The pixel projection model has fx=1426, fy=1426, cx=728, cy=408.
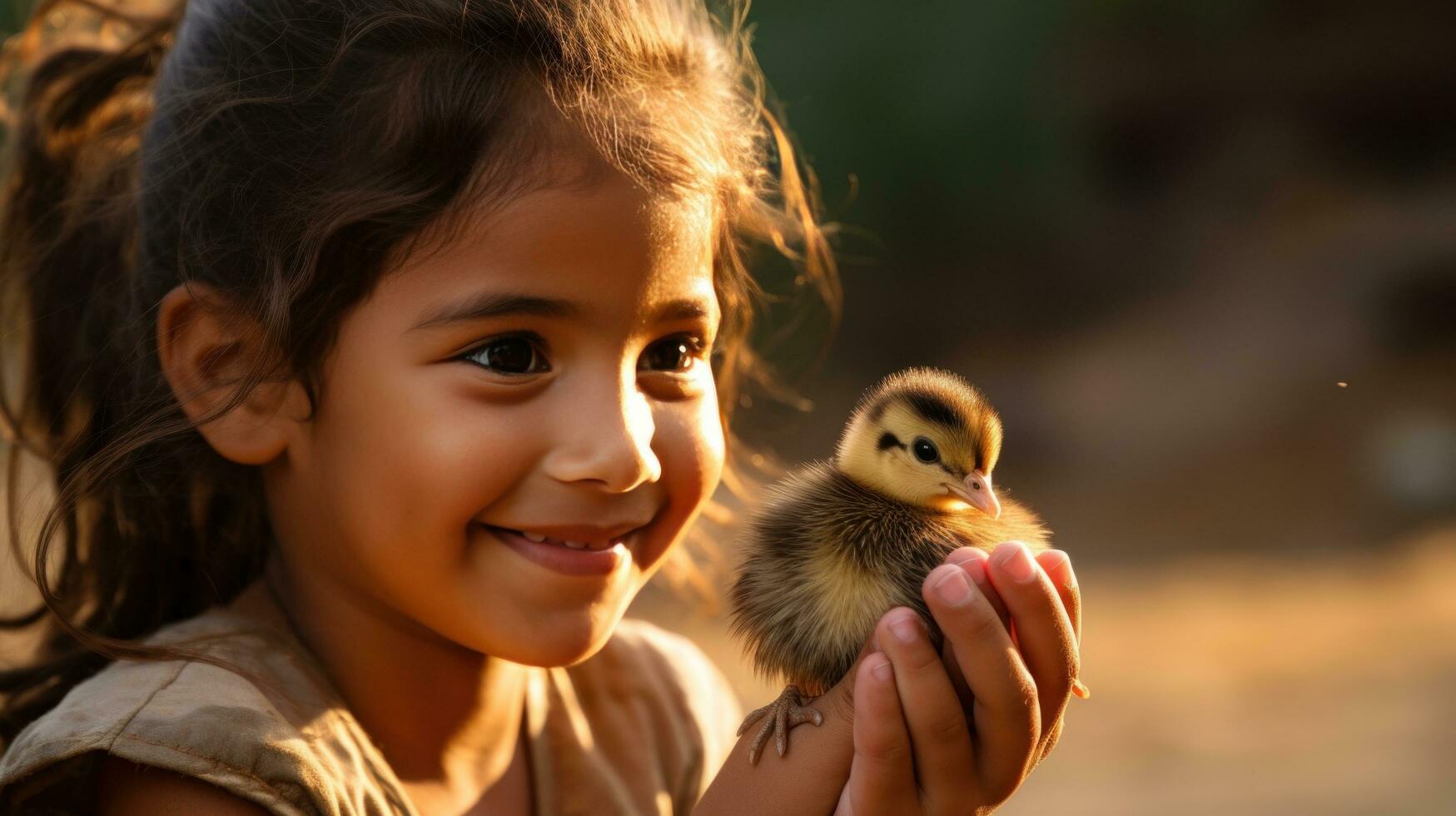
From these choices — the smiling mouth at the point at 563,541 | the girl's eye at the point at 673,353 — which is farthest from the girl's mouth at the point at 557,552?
the girl's eye at the point at 673,353

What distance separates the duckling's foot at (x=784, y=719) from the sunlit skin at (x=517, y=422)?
0.25 m

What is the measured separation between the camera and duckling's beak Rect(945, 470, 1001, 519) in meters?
1.53

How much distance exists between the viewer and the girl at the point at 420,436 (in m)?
1.52

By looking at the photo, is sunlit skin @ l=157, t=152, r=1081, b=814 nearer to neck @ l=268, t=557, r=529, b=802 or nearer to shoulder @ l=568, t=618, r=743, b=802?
neck @ l=268, t=557, r=529, b=802

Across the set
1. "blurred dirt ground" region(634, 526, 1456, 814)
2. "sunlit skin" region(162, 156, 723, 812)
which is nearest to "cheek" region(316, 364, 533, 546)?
"sunlit skin" region(162, 156, 723, 812)

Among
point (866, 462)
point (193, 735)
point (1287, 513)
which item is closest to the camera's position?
point (193, 735)

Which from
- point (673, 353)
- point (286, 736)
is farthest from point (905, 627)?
point (286, 736)

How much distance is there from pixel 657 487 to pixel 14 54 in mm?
1396

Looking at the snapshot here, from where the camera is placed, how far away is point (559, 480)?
1575 millimetres

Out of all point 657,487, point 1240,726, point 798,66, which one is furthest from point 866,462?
point 798,66

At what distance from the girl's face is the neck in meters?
0.18

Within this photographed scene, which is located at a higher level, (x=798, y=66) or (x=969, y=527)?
(x=798, y=66)

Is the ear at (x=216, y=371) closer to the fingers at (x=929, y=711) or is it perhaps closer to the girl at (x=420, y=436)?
the girl at (x=420, y=436)

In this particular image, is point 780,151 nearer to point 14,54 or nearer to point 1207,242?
point 14,54
